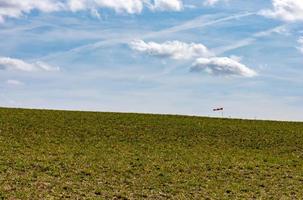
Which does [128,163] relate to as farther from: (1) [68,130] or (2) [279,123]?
(2) [279,123]

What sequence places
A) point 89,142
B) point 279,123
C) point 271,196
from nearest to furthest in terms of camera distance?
1. point 271,196
2. point 89,142
3. point 279,123

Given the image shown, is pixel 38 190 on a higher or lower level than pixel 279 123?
lower

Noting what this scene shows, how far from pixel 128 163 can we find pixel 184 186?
509 centimetres

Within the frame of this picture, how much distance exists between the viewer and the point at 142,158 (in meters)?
30.3

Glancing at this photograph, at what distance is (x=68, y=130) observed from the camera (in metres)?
39.7

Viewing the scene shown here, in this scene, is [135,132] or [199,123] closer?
[135,132]

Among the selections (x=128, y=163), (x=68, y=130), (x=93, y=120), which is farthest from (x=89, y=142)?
(x=93, y=120)

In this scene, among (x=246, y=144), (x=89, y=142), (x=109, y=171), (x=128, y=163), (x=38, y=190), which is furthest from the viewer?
(x=246, y=144)

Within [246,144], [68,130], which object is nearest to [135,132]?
[68,130]

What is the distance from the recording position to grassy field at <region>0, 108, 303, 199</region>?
23.4m

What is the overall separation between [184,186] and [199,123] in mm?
24221

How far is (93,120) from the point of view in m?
46.4

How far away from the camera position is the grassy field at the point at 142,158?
76.7ft

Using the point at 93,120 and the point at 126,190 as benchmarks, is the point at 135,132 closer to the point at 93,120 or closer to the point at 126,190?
the point at 93,120
